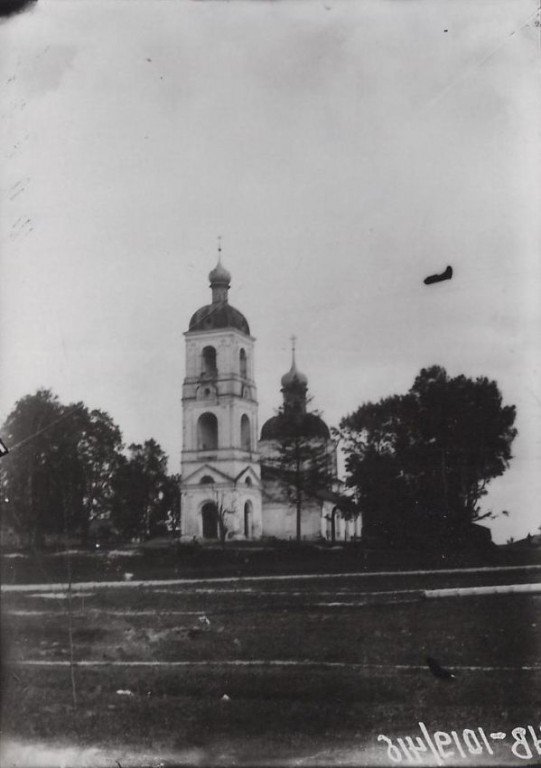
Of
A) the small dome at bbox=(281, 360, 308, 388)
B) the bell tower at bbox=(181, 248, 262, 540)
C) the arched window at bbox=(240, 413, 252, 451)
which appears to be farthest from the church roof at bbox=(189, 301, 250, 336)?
the arched window at bbox=(240, 413, 252, 451)

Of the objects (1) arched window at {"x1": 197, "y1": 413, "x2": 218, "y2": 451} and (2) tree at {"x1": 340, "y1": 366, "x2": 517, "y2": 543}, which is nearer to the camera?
(2) tree at {"x1": 340, "y1": 366, "x2": 517, "y2": 543}

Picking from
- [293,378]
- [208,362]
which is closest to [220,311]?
[208,362]

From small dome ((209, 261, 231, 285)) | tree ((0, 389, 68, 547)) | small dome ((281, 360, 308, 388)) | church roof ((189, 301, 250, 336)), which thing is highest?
small dome ((209, 261, 231, 285))

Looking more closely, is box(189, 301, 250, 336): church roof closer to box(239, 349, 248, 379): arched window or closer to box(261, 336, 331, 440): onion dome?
box(239, 349, 248, 379): arched window

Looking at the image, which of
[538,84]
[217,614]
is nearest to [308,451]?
[217,614]

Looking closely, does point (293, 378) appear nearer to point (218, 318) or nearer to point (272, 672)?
point (218, 318)

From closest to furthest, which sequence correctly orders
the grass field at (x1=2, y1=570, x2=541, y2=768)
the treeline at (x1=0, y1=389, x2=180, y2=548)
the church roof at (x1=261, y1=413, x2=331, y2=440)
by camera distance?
the grass field at (x1=2, y1=570, x2=541, y2=768)
the church roof at (x1=261, y1=413, x2=331, y2=440)
the treeline at (x1=0, y1=389, x2=180, y2=548)

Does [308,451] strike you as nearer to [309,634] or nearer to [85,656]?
[309,634]
